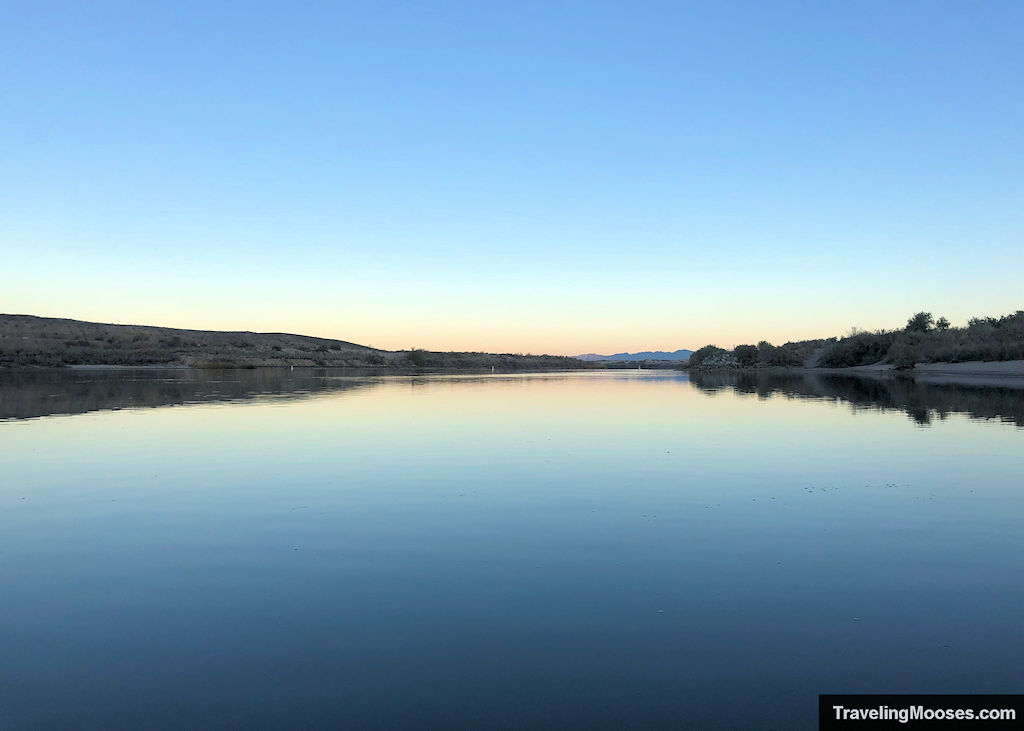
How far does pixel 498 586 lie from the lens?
18.9 ft

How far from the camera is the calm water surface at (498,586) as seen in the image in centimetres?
393

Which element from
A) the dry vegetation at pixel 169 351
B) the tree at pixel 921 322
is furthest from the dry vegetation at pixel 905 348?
the dry vegetation at pixel 169 351

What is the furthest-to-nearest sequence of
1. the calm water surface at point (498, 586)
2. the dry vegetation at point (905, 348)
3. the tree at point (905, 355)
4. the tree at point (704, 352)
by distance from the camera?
the tree at point (704, 352) → the tree at point (905, 355) → the dry vegetation at point (905, 348) → the calm water surface at point (498, 586)

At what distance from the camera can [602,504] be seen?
9039 millimetres

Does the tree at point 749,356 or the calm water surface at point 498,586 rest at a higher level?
the tree at point 749,356

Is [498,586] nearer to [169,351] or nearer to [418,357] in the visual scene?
[169,351]

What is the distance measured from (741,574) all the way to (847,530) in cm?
238

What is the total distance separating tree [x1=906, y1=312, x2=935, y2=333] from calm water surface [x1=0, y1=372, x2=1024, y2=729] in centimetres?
8357

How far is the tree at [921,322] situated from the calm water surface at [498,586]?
274ft

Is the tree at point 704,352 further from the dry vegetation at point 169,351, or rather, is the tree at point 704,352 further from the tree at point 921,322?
the tree at point 921,322

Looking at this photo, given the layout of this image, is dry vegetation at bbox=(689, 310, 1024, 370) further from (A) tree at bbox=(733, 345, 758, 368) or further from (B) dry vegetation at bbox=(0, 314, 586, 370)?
(B) dry vegetation at bbox=(0, 314, 586, 370)

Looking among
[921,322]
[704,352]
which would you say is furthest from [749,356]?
[921,322]

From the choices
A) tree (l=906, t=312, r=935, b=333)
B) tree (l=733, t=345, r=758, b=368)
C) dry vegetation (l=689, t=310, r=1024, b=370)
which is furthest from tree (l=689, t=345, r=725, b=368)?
tree (l=906, t=312, r=935, b=333)

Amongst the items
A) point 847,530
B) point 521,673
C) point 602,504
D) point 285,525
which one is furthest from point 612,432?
point 521,673
